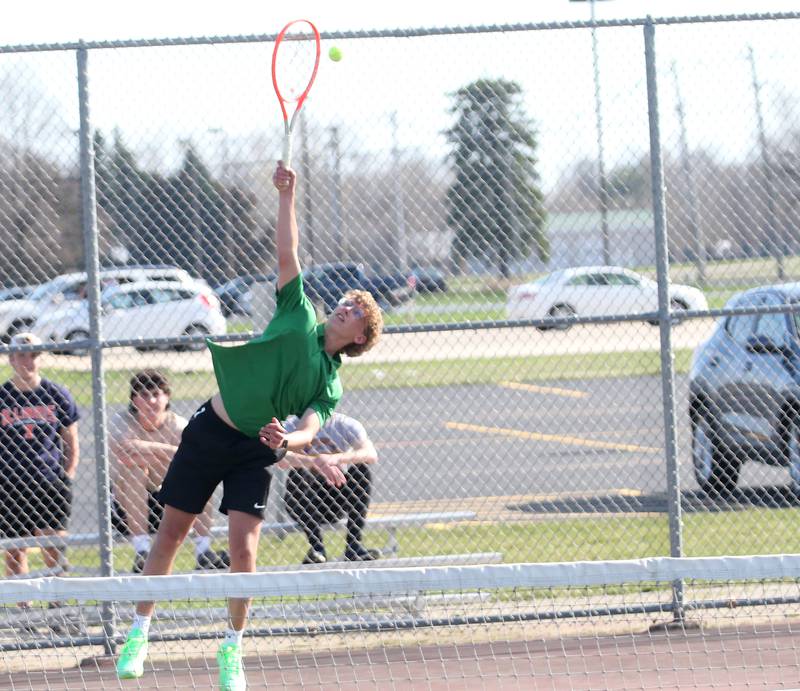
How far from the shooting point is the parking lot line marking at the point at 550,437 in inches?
492

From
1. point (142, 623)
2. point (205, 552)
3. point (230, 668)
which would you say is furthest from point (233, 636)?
point (205, 552)

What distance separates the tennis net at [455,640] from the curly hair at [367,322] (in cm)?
102

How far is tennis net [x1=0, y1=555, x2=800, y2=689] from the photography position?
593cm

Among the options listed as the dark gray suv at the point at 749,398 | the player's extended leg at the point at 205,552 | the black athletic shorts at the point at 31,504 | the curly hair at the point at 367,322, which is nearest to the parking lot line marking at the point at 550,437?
the dark gray suv at the point at 749,398

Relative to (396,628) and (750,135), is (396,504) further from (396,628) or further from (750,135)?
(750,135)

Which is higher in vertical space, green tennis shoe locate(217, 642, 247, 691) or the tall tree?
the tall tree

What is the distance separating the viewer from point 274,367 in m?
5.36

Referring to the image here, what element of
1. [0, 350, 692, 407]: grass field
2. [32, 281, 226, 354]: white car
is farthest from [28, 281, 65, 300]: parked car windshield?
[0, 350, 692, 407]: grass field

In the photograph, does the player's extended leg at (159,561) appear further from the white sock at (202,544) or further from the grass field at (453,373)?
the grass field at (453,373)

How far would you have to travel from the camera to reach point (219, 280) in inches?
275

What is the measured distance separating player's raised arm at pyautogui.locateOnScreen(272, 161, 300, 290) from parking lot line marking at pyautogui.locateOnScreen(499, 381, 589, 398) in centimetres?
1184

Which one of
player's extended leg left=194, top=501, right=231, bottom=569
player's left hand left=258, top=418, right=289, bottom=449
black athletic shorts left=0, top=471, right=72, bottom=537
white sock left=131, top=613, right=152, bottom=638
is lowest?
player's extended leg left=194, top=501, right=231, bottom=569

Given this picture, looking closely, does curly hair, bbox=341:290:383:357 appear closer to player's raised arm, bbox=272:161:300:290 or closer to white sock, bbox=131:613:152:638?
player's raised arm, bbox=272:161:300:290

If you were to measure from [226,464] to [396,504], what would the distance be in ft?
14.7
